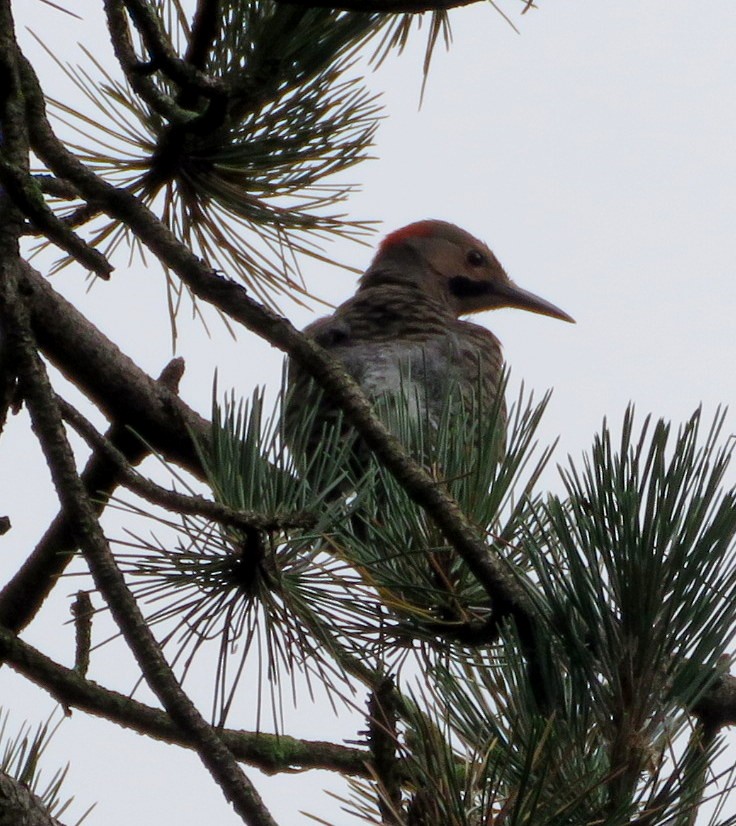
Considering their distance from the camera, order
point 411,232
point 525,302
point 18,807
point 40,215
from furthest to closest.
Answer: point 411,232 < point 525,302 < point 40,215 < point 18,807

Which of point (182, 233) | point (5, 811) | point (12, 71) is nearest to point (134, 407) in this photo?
point (182, 233)

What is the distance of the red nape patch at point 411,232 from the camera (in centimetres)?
526

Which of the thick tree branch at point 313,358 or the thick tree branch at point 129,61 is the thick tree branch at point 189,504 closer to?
the thick tree branch at point 313,358

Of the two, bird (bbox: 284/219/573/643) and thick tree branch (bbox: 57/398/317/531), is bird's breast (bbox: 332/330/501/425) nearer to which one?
bird (bbox: 284/219/573/643)

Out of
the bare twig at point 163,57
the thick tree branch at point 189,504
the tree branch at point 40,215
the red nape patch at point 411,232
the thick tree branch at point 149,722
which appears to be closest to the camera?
the thick tree branch at point 189,504

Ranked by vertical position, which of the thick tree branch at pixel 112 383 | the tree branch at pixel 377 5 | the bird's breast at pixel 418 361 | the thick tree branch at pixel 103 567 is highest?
the bird's breast at pixel 418 361

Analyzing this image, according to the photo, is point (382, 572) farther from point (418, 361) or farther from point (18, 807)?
point (418, 361)

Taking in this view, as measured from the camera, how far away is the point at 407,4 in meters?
2.08

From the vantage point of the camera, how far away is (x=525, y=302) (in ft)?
16.9

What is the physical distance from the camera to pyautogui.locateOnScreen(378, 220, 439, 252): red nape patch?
526 cm

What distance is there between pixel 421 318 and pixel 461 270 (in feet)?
3.02

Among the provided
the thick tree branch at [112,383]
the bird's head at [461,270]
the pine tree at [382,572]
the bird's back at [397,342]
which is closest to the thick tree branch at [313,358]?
the pine tree at [382,572]

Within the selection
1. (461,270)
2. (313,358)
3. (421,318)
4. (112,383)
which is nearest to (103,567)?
(313,358)

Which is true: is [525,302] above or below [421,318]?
above
